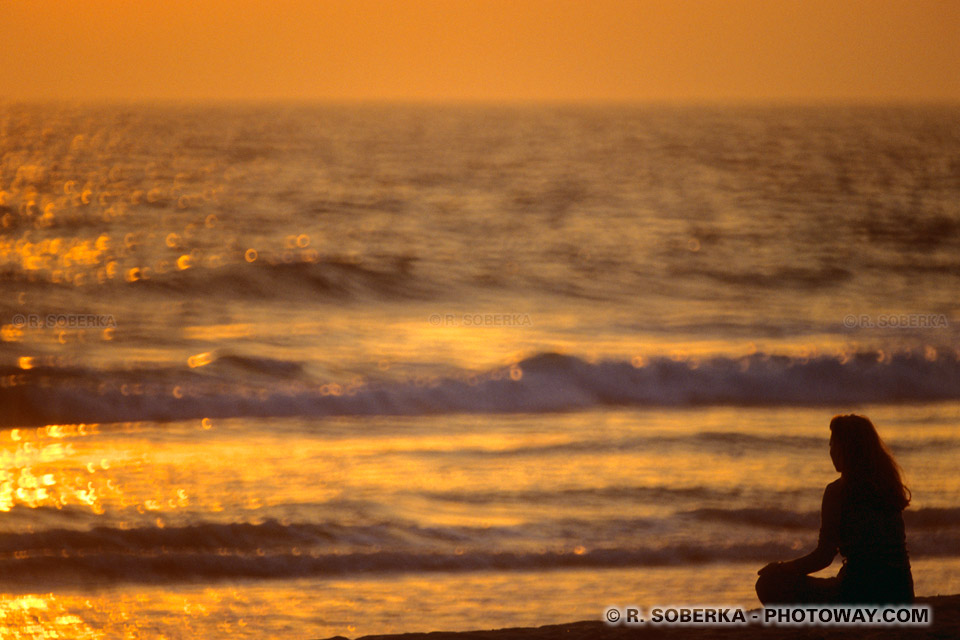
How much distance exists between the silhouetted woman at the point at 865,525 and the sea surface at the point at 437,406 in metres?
1.88

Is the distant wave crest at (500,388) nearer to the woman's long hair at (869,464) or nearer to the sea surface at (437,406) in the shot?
the sea surface at (437,406)

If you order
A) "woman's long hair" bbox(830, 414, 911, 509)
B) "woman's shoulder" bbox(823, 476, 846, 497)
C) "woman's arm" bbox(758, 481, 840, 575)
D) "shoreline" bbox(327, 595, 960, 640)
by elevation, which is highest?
"woman's long hair" bbox(830, 414, 911, 509)

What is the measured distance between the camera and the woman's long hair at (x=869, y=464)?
4.66 metres

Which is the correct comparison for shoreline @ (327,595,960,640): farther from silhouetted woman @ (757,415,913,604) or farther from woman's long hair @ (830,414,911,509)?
woman's long hair @ (830,414,911,509)

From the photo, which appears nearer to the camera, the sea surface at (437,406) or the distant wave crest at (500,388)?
the sea surface at (437,406)

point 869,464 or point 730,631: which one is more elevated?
point 869,464

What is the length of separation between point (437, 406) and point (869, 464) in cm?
756

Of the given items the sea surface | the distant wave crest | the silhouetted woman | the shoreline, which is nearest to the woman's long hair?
the silhouetted woman

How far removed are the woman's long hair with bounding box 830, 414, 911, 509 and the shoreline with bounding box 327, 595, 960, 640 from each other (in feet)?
1.79

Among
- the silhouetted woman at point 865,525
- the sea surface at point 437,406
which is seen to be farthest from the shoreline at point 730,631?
the sea surface at point 437,406

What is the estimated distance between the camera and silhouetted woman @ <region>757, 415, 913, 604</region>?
4645mm

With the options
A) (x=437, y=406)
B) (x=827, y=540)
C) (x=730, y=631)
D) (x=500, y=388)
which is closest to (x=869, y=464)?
(x=827, y=540)

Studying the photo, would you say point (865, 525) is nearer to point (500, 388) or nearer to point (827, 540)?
point (827, 540)

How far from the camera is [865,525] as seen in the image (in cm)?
465
